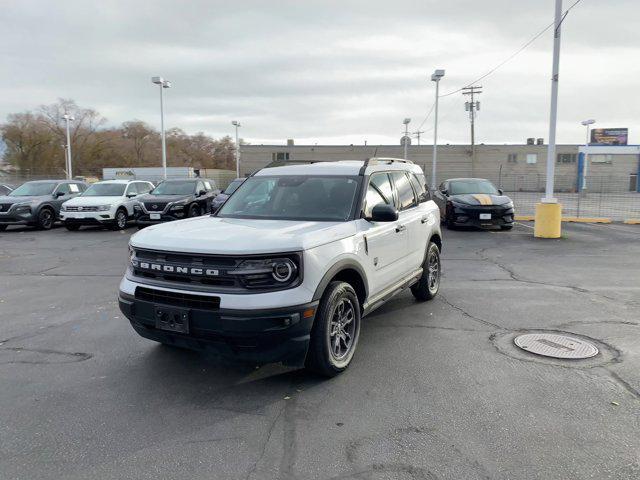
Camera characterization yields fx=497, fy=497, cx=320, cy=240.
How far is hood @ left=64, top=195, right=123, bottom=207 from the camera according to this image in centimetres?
1592

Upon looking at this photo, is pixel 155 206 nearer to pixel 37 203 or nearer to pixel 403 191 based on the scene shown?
pixel 37 203

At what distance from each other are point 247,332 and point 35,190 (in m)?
17.0

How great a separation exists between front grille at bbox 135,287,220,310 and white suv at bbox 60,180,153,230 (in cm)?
1309

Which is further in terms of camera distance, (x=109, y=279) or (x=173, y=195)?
(x=173, y=195)

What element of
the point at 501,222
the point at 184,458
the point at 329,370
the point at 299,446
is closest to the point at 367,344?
the point at 329,370

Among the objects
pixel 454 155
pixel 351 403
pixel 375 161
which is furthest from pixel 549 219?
pixel 454 155

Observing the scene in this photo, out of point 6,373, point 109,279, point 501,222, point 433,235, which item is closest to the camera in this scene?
point 6,373

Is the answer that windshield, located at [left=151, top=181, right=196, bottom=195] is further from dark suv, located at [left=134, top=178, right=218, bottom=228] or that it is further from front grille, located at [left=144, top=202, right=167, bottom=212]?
front grille, located at [left=144, top=202, right=167, bottom=212]

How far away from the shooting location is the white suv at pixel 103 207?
15828 millimetres

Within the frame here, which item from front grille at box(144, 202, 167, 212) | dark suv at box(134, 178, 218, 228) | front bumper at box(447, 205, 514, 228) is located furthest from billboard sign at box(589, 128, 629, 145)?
front grille at box(144, 202, 167, 212)

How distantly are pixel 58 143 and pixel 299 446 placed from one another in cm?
7319

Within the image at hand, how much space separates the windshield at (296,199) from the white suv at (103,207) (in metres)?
11.9

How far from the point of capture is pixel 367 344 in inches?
198

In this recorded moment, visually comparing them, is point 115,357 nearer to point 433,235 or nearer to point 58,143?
point 433,235
